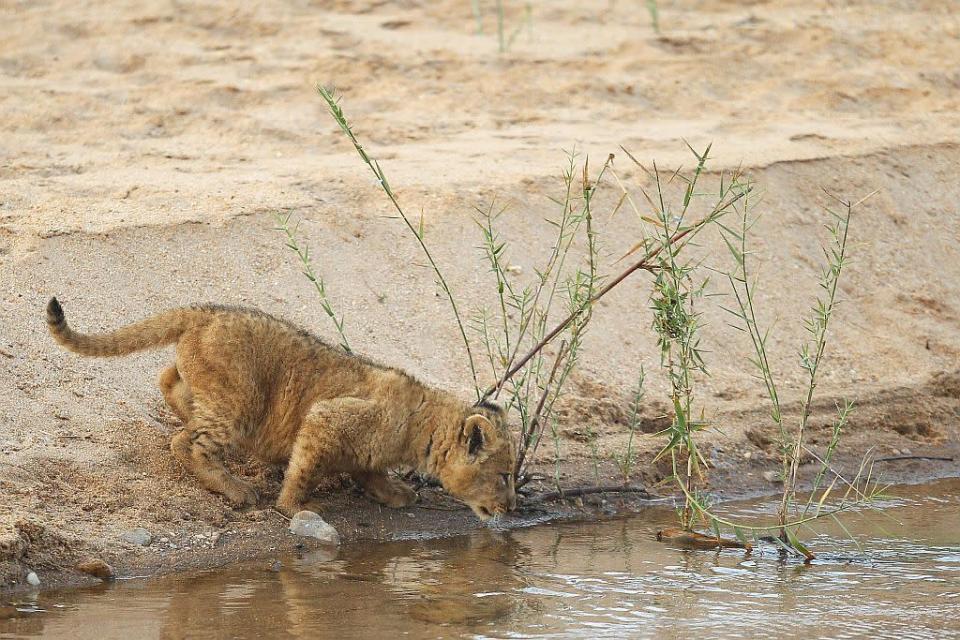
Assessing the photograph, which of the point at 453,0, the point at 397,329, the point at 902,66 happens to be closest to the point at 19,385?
the point at 397,329

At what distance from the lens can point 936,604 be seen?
19.8ft

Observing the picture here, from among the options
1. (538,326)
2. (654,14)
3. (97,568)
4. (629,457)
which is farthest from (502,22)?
(97,568)

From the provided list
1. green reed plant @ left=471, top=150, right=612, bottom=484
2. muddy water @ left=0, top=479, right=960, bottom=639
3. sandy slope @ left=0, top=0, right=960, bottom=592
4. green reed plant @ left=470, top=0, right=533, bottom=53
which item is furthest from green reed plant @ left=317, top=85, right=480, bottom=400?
green reed plant @ left=470, top=0, right=533, bottom=53

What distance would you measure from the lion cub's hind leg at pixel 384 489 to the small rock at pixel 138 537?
1.23 m

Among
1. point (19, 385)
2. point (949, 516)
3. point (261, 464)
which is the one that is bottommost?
point (949, 516)

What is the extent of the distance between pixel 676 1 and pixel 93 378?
9815mm

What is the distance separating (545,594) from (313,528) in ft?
4.11

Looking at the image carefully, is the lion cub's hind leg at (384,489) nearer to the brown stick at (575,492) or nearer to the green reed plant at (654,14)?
the brown stick at (575,492)

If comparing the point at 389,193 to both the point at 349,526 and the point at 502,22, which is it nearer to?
the point at 349,526

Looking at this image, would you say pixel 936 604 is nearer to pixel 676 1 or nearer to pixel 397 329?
pixel 397 329

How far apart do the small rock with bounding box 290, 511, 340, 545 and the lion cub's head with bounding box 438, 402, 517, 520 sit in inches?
27.8

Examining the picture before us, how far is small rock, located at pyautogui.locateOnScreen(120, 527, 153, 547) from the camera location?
6.29m

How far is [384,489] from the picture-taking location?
23.6 ft

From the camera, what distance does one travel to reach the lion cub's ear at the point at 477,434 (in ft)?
23.1
